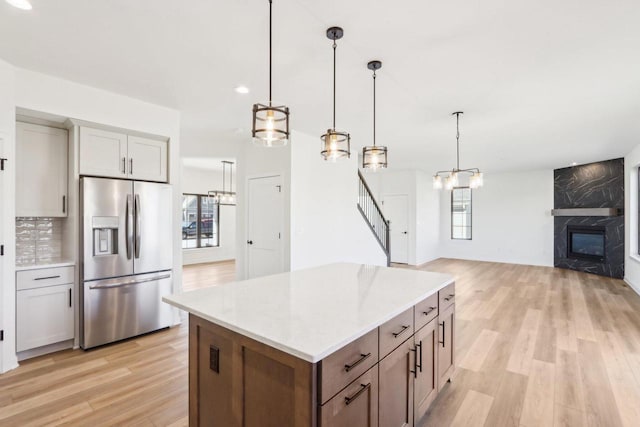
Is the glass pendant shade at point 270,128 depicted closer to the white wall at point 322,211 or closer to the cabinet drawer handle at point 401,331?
the cabinet drawer handle at point 401,331

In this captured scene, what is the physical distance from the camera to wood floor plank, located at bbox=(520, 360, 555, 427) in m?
2.17

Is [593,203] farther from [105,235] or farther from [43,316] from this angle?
[43,316]

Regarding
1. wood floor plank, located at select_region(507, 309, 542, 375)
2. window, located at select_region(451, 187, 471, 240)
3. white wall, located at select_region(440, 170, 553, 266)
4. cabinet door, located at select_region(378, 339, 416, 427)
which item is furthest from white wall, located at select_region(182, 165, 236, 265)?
cabinet door, located at select_region(378, 339, 416, 427)

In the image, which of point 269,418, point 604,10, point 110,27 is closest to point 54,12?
point 110,27

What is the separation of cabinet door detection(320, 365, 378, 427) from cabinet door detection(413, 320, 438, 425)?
0.52 metres

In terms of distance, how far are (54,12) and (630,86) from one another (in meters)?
4.95

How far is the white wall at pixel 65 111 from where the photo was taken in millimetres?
2807

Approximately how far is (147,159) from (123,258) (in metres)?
1.18

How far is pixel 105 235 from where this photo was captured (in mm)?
3375

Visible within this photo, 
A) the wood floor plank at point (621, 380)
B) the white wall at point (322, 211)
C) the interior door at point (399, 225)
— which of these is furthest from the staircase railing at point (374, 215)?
the wood floor plank at point (621, 380)

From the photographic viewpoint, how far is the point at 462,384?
2.61 metres

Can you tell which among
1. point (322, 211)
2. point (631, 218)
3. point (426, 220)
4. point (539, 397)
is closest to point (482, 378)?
point (539, 397)

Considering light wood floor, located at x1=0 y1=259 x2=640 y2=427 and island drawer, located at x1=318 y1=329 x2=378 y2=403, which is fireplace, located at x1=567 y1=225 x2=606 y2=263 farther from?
island drawer, located at x1=318 y1=329 x2=378 y2=403

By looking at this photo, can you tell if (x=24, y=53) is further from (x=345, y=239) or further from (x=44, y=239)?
(x=345, y=239)
